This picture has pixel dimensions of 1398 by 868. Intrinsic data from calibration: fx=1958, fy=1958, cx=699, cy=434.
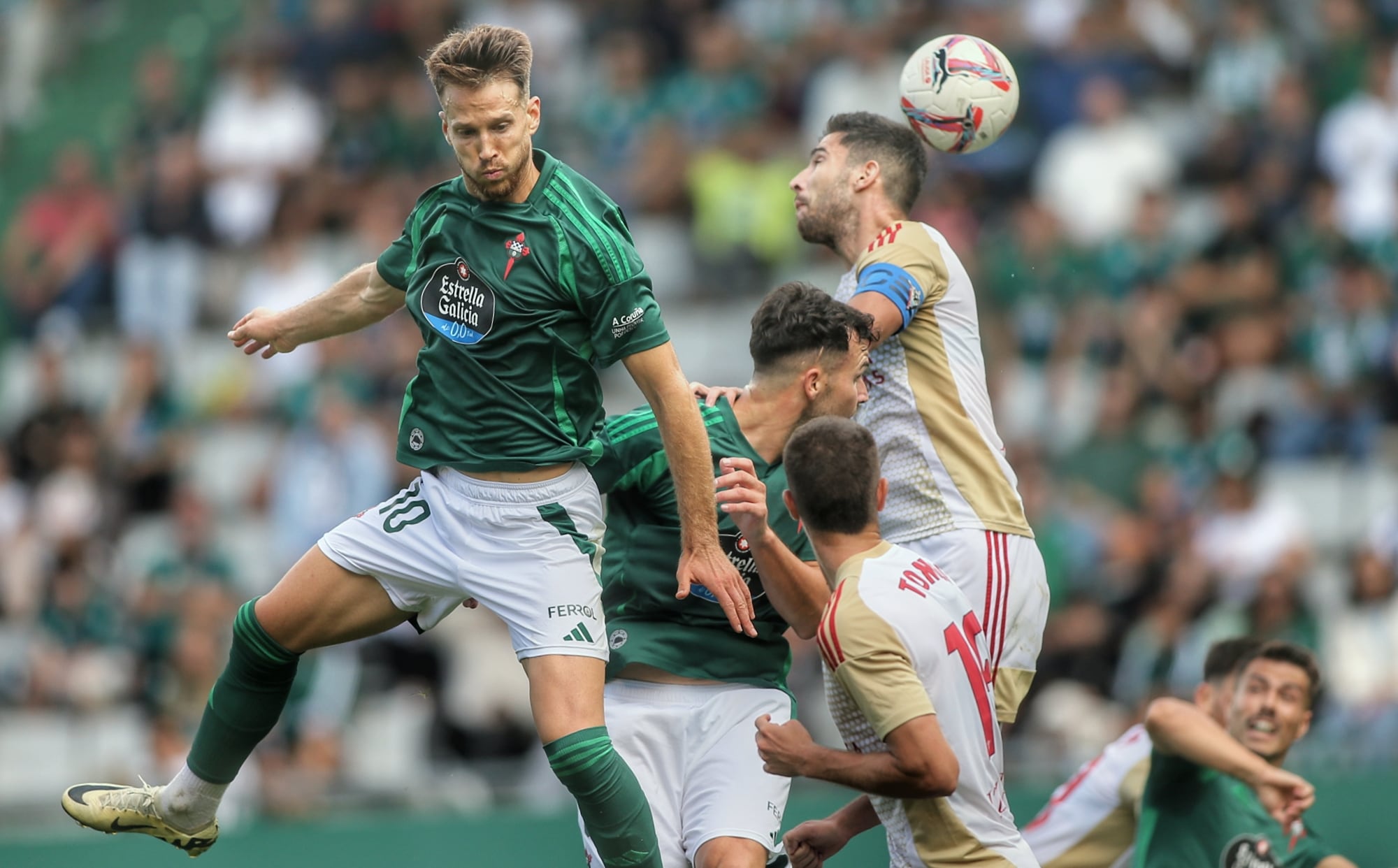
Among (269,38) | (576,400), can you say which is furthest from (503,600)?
(269,38)

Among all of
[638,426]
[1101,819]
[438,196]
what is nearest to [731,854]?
[638,426]

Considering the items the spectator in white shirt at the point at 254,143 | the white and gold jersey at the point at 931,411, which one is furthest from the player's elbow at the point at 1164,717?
the spectator in white shirt at the point at 254,143

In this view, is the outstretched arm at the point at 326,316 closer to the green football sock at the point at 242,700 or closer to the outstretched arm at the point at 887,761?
the green football sock at the point at 242,700

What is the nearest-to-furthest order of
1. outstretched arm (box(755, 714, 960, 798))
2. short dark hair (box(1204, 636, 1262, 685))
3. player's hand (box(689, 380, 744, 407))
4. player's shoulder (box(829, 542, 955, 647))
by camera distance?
1. outstretched arm (box(755, 714, 960, 798))
2. player's shoulder (box(829, 542, 955, 647))
3. player's hand (box(689, 380, 744, 407))
4. short dark hair (box(1204, 636, 1262, 685))

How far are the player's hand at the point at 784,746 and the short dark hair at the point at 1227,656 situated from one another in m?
2.91

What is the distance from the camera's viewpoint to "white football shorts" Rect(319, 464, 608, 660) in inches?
232

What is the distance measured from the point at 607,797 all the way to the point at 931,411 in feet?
5.47

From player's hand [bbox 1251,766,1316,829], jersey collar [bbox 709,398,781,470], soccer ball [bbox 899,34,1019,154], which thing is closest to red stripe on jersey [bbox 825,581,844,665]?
jersey collar [bbox 709,398,781,470]

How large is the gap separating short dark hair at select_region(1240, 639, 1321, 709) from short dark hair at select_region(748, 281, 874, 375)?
8.54ft

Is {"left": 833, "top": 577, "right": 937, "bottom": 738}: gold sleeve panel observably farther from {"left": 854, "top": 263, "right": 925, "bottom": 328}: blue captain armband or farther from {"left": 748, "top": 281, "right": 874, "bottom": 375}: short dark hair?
{"left": 854, "top": 263, "right": 925, "bottom": 328}: blue captain armband

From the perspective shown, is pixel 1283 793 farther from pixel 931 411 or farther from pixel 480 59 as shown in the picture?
pixel 480 59

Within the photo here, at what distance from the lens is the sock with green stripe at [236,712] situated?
20.2 feet

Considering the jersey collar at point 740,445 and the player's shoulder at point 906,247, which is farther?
the jersey collar at point 740,445

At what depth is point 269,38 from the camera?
59.1ft
